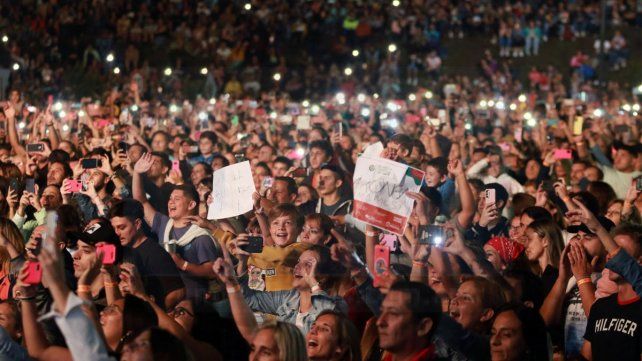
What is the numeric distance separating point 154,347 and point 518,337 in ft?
5.09

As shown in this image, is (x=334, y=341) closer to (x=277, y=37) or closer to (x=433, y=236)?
(x=433, y=236)

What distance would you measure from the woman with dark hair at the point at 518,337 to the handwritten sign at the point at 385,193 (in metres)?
1.60

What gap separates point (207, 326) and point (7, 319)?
2.97ft

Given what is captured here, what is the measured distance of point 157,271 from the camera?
20.8 ft

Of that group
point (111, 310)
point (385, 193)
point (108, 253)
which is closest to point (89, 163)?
point (385, 193)

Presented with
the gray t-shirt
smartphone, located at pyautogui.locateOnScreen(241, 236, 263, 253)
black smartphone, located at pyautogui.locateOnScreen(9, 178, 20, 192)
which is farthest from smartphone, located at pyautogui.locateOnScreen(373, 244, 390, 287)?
black smartphone, located at pyautogui.locateOnScreen(9, 178, 20, 192)

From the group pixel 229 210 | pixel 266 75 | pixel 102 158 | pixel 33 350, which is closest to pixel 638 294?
pixel 33 350

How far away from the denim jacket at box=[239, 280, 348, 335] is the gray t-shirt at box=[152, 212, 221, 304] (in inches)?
10.3

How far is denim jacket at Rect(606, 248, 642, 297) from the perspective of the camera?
529cm

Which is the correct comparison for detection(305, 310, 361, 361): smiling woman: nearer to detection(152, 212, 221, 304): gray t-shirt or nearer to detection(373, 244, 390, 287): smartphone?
detection(373, 244, 390, 287): smartphone

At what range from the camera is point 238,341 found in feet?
18.6

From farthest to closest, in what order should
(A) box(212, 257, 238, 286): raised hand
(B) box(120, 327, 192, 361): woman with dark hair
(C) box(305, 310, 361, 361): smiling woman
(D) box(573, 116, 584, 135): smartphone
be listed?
1. (D) box(573, 116, 584, 135): smartphone
2. (A) box(212, 257, 238, 286): raised hand
3. (C) box(305, 310, 361, 361): smiling woman
4. (B) box(120, 327, 192, 361): woman with dark hair

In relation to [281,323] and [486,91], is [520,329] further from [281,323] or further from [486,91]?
[486,91]

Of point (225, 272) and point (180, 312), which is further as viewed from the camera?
point (180, 312)
